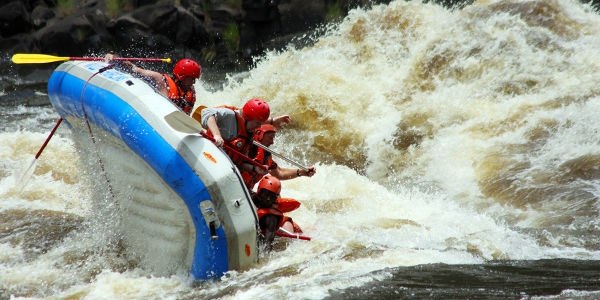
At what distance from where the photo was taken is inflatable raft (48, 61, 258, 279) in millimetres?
4770

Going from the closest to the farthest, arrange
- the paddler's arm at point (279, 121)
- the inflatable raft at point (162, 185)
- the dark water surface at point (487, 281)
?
1. the dark water surface at point (487, 281)
2. the inflatable raft at point (162, 185)
3. the paddler's arm at point (279, 121)

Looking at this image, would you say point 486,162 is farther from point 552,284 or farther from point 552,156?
point 552,284

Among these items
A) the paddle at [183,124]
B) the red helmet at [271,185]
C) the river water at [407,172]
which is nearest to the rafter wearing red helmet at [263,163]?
the red helmet at [271,185]

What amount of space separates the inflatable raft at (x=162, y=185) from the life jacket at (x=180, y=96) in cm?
113

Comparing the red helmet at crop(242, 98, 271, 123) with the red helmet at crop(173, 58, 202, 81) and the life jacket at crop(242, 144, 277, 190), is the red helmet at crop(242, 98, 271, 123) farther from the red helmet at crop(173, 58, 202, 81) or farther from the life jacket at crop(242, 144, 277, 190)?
the red helmet at crop(173, 58, 202, 81)

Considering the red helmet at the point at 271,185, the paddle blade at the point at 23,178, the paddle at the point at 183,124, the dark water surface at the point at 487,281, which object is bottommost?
the dark water surface at the point at 487,281

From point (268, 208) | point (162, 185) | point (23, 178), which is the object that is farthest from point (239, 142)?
point (23, 178)

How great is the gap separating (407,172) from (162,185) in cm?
394

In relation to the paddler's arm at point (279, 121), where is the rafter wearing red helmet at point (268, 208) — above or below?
below

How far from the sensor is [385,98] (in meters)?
9.58

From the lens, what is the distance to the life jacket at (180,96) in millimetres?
6758

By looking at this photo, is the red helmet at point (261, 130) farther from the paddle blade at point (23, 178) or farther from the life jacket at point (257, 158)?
the paddle blade at point (23, 178)

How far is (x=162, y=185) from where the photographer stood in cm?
493

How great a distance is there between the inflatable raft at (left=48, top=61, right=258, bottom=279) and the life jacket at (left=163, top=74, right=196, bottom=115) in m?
1.13
